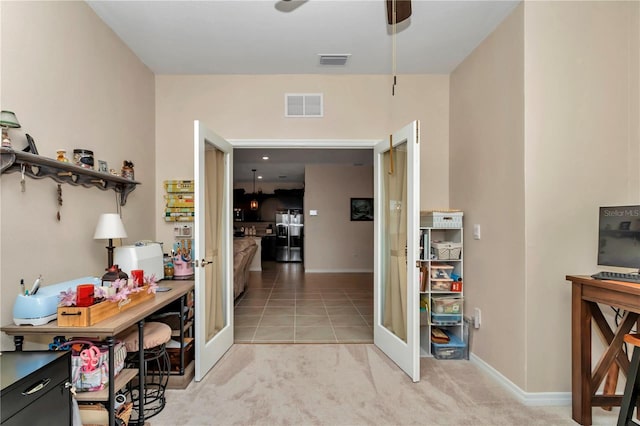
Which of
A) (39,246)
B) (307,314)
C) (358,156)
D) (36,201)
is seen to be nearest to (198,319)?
(39,246)

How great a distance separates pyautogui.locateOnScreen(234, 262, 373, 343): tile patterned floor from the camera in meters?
3.53

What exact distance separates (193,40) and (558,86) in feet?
9.60

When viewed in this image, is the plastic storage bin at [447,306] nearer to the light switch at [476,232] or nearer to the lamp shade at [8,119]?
the light switch at [476,232]

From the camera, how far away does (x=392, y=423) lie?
6.68 ft

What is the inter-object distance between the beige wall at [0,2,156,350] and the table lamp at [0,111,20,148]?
0.48 feet

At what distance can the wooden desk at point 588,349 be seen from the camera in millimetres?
1948

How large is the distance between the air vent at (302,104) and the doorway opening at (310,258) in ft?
1.22

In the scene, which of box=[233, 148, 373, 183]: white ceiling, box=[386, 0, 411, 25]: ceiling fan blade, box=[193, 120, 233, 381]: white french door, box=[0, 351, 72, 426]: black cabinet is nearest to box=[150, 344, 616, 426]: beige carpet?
box=[193, 120, 233, 381]: white french door

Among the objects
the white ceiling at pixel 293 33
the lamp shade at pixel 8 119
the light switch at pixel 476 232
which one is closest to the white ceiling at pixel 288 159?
the white ceiling at pixel 293 33

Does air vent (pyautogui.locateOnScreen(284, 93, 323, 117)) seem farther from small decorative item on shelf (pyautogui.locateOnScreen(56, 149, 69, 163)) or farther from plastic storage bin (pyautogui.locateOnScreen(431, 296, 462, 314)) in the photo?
plastic storage bin (pyautogui.locateOnScreen(431, 296, 462, 314))

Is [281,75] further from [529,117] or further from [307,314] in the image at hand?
[307,314]

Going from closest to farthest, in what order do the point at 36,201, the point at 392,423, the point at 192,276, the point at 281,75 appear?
the point at 36,201 < the point at 392,423 < the point at 192,276 < the point at 281,75

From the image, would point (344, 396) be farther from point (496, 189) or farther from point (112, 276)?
point (496, 189)

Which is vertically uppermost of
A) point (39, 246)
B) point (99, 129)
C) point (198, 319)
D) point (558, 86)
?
point (558, 86)
